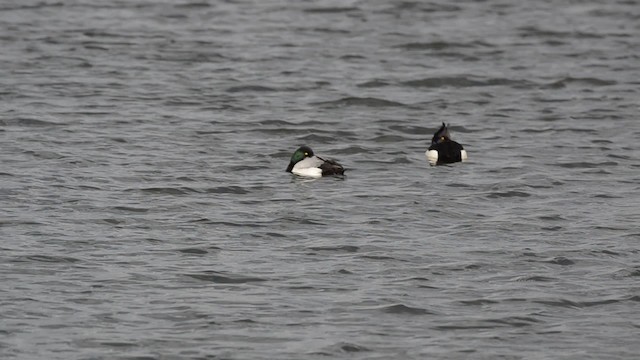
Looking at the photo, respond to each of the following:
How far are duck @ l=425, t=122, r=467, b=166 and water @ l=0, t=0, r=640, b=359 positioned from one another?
26 centimetres

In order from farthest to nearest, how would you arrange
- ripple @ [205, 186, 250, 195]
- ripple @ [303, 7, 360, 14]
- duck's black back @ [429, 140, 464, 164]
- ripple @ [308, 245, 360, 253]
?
ripple @ [303, 7, 360, 14]
duck's black back @ [429, 140, 464, 164]
ripple @ [205, 186, 250, 195]
ripple @ [308, 245, 360, 253]

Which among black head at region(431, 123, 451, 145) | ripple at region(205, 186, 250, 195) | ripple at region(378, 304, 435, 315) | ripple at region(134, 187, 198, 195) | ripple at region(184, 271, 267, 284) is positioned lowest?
ripple at region(205, 186, 250, 195)

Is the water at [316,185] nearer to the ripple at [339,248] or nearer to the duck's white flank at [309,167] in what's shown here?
the ripple at [339,248]

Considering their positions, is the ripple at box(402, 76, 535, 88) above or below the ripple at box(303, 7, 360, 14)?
below

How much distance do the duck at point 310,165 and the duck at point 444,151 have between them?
142 centimetres

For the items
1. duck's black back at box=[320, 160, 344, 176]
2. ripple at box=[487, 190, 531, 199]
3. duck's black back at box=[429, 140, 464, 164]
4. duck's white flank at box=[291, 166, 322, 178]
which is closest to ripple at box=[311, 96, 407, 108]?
duck's black back at box=[429, 140, 464, 164]

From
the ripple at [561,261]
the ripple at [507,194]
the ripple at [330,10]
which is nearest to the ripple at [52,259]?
the ripple at [561,261]

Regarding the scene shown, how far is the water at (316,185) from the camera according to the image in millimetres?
12953

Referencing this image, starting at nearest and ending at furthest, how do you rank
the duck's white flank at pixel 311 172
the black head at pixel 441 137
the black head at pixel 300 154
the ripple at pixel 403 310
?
the ripple at pixel 403 310, the duck's white flank at pixel 311 172, the black head at pixel 300 154, the black head at pixel 441 137

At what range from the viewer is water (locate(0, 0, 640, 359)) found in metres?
13.0

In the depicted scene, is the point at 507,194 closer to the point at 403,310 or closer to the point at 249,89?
the point at 403,310

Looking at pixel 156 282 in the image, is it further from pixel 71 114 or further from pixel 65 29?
pixel 65 29

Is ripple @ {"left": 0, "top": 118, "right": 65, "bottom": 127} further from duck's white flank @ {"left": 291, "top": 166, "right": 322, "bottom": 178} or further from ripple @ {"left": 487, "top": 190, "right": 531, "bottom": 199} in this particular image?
ripple @ {"left": 487, "top": 190, "right": 531, "bottom": 199}

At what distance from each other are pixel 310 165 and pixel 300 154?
11.0 inches
